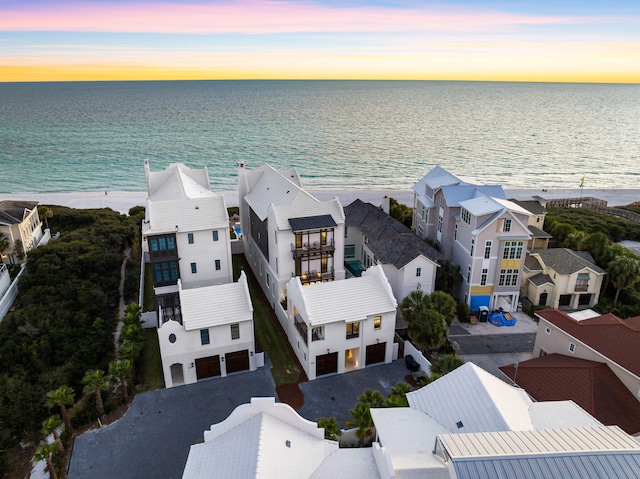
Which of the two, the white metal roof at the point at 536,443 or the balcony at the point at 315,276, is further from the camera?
the balcony at the point at 315,276

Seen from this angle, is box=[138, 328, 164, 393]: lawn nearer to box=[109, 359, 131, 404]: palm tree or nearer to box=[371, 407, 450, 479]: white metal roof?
box=[109, 359, 131, 404]: palm tree

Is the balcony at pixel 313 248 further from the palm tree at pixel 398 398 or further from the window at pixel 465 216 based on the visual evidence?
the palm tree at pixel 398 398

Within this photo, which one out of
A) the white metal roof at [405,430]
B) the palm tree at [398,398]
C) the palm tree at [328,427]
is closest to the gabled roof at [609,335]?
the palm tree at [398,398]

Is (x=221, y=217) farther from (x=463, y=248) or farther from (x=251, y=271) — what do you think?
(x=463, y=248)

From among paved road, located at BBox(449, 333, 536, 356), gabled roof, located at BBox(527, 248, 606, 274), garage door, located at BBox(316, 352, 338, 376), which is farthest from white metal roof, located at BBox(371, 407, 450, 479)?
gabled roof, located at BBox(527, 248, 606, 274)

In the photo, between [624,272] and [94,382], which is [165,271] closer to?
[94,382]

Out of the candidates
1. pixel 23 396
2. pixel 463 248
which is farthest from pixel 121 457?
pixel 463 248
